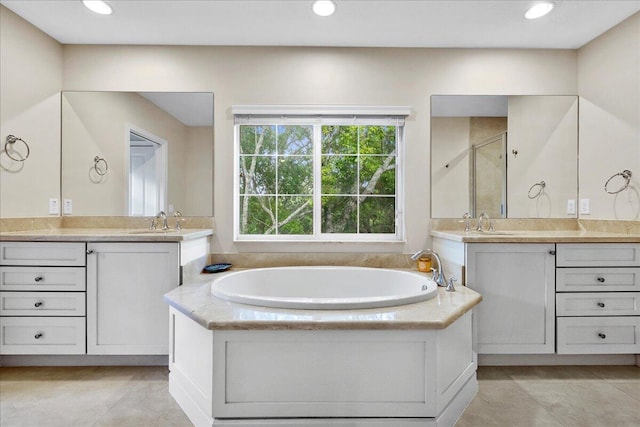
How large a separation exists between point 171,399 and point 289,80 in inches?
89.2

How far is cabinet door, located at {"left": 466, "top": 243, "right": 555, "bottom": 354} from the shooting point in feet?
7.29

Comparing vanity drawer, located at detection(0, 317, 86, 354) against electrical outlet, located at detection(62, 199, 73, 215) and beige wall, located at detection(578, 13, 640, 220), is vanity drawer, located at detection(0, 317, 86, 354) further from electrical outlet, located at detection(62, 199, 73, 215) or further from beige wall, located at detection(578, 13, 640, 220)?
beige wall, located at detection(578, 13, 640, 220)

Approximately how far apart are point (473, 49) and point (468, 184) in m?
1.06

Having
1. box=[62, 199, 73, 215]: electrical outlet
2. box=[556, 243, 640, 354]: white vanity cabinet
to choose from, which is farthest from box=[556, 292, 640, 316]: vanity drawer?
box=[62, 199, 73, 215]: electrical outlet

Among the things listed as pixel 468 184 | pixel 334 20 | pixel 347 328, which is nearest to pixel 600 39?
pixel 468 184

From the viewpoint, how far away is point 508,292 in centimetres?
223

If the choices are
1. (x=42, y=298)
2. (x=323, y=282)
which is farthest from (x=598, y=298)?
(x=42, y=298)

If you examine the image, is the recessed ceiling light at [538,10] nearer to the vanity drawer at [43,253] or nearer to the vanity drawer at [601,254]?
the vanity drawer at [601,254]

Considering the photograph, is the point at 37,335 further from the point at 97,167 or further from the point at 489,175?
the point at 489,175

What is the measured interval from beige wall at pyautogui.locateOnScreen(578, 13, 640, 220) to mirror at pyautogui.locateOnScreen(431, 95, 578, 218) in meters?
0.10

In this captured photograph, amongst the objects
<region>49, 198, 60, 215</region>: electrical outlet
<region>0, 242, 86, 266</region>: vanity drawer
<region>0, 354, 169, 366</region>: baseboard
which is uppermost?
<region>49, 198, 60, 215</region>: electrical outlet

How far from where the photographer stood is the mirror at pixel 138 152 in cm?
275

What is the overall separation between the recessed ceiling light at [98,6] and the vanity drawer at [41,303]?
1796mm

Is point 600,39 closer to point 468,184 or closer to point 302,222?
point 468,184
